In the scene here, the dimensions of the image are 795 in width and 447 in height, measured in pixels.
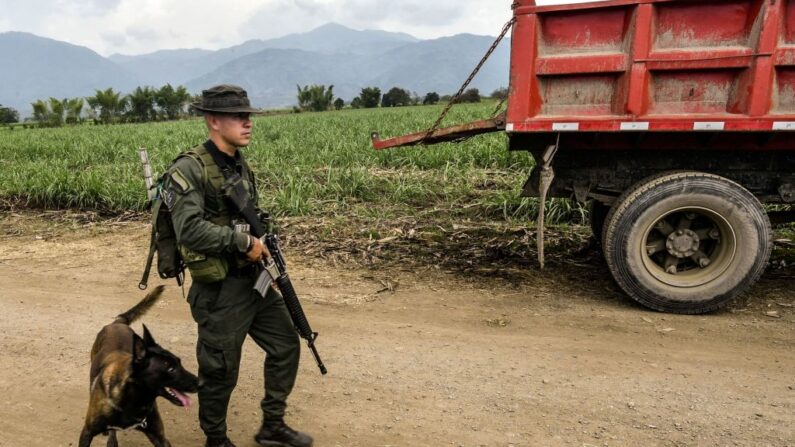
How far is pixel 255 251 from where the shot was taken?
2.56 metres

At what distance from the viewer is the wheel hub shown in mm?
4379

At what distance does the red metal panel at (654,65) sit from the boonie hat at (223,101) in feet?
7.78

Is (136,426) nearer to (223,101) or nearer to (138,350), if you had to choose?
(138,350)

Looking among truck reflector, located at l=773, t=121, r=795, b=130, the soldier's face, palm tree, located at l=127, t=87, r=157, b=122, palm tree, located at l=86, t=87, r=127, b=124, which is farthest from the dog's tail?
palm tree, located at l=86, t=87, r=127, b=124

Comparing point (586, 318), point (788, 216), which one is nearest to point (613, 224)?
point (586, 318)

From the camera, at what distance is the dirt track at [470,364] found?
296 centimetres

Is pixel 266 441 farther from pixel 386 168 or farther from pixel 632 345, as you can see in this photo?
pixel 386 168

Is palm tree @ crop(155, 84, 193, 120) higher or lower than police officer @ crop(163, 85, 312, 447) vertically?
higher

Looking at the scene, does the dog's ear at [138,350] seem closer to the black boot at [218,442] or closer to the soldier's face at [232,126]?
the black boot at [218,442]

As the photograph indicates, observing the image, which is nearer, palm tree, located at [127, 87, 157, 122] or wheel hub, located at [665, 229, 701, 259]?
wheel hub, located at [665, 229, 701, 259]

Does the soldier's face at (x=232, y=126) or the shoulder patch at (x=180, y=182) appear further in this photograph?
the soldier's face at (x=232, y=126)

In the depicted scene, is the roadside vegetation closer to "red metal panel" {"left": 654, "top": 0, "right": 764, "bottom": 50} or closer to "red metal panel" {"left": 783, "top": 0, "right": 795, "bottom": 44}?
"red metal panel" {"left": 654, "top": 0, "right": 764, "bottom": 50}

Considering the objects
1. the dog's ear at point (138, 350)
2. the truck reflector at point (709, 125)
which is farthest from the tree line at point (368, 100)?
the dog's ear at point (138, 350)

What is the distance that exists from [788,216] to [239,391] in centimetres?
467
